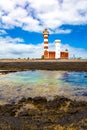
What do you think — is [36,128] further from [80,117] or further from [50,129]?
[80,117]

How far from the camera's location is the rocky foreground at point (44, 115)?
7.84 meters

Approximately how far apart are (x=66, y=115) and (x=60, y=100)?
2.54 metres

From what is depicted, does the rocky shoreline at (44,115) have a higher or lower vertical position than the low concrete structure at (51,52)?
lower

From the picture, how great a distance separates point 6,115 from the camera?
9.44 metres

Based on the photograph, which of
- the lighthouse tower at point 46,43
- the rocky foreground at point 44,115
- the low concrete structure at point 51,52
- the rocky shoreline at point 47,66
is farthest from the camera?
the low concrete structure at point 51,52

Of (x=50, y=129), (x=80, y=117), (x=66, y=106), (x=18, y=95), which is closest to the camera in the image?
(x=50, y=129)

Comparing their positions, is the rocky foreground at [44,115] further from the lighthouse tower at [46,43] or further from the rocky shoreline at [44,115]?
the lighthouse tower at [46,43]

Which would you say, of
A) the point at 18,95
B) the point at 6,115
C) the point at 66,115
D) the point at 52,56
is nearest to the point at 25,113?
the point at 6,115

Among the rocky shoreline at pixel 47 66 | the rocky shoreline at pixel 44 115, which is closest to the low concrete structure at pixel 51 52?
the rocky shoreline at pixel 47 66

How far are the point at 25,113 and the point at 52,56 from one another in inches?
2200

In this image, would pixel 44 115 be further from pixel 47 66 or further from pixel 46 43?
pixel 46 43

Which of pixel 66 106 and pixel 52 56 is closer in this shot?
pixel 66 106

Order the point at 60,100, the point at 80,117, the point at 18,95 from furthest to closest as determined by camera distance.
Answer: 1. the point at 18,95
2. the point at 60,100
3. the point at 80,117

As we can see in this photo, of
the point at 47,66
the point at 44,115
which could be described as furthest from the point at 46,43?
the point at 44,115
